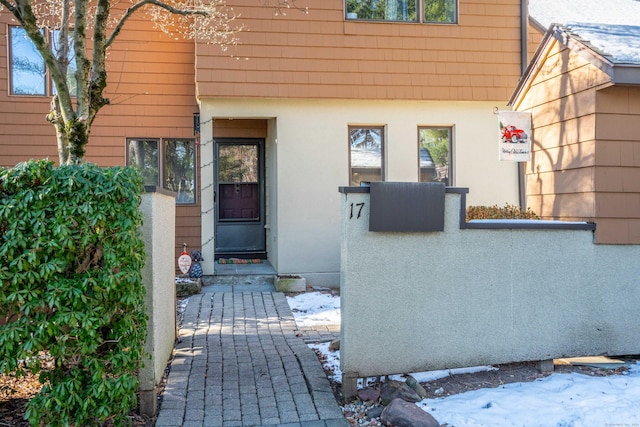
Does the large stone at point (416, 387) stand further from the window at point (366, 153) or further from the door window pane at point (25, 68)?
the door window pane at point (25, 68)

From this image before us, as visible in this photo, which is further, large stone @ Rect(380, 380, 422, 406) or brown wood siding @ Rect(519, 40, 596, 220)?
brown wood siding @ Rect(519, 40, 596, 220)

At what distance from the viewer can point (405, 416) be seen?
3951mm

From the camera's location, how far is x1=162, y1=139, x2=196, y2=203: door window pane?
1020cm

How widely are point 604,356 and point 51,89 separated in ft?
30.4

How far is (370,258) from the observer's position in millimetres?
4496

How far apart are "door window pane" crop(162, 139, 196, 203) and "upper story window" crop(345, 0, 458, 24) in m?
3.70

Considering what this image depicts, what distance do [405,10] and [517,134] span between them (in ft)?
14.6

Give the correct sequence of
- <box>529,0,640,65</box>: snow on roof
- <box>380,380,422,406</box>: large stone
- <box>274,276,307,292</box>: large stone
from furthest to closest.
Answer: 1. <box>274,276,307,292</box>: large stone
2. <box>529,0,640,65</box>: snow on roof
3. <box>380,380,422,406</box>: large stone

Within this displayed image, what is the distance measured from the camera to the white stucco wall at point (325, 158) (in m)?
9.36

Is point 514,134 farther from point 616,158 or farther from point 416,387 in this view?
point 416,387

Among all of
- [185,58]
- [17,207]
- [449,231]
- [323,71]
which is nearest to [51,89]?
[185,58]

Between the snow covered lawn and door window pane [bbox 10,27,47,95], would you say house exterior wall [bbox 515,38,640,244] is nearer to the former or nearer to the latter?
the snow covered lawn

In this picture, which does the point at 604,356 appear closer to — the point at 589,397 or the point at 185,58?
the point at 589,397

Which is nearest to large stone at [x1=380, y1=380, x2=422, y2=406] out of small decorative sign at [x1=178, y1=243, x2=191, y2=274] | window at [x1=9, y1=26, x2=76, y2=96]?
small decorative sign at [x1=178, y1=243, x2=191, y2=274]
